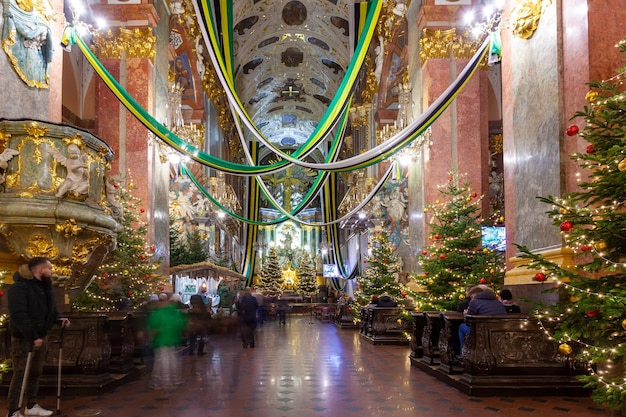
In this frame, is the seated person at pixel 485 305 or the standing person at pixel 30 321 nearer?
the standing person at pixel 30 321

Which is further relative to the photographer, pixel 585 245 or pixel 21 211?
pixel 21 211

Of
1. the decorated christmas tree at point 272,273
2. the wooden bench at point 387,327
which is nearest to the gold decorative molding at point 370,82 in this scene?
the wooden bench at point 387,327

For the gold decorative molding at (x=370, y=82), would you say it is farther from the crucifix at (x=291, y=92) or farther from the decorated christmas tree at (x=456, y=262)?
the decorated christmas tree at (x=456, y=262)

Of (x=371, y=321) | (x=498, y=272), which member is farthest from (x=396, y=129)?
(x=498, y=272)

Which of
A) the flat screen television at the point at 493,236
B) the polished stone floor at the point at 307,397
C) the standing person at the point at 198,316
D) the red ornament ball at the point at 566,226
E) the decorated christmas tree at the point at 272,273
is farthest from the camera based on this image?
the decorated christmas tree at the point at 272,273

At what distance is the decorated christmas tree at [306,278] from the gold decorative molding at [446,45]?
31453 mm

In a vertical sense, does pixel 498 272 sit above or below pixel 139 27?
below

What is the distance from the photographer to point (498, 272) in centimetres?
→ 1059

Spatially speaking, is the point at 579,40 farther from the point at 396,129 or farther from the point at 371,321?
the point at 396,129

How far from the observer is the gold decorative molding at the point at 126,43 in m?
14.2

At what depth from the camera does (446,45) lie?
1396cm

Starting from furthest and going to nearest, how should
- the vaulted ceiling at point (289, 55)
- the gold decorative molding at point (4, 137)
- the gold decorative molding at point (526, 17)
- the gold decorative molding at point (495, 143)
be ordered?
the vaulted ceiling at point (289, 55)
the gold decorative molding at point (495, 143)
the gold decorative molding at point (526, 17)
the gold decorative molding at point (4, 137)

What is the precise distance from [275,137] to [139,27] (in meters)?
32.5

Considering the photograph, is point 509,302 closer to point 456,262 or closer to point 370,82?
point 456,262
